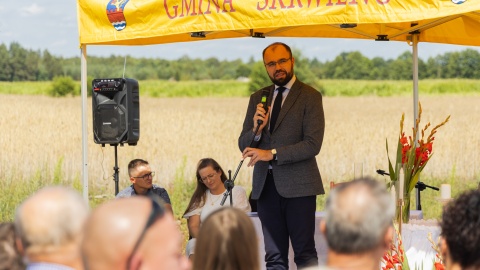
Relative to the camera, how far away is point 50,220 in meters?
2.27

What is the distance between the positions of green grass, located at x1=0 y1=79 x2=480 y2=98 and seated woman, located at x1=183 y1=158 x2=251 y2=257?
24.4 meters

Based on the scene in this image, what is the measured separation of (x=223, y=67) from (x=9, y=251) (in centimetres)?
4116

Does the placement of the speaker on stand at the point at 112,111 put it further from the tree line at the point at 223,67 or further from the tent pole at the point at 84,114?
the tree line at the point at 223,67

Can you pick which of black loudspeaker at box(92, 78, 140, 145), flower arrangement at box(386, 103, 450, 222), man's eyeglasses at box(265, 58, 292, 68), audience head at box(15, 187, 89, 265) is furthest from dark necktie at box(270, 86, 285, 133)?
audience head at box(15, 187, 89, 265)

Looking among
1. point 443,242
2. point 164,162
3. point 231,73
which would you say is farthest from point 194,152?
point 231,73

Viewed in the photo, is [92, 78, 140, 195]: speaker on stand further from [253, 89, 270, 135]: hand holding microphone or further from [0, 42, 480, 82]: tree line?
[0, 42, 480, 82]: tree line

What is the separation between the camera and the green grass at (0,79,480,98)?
30.7 m

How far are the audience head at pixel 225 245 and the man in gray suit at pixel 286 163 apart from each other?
9.99ft

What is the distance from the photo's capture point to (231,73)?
41.9 metres

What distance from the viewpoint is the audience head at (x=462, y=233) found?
2.36m

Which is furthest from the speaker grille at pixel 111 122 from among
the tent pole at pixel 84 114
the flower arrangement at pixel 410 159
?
the flower arrangement at pixel 410 159

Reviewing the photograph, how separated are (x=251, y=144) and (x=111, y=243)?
12.5ft

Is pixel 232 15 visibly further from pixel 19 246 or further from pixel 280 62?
pixel 19 246

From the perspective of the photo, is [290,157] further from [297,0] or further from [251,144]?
[297,0]
